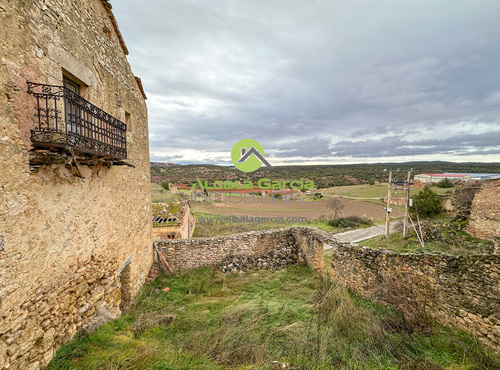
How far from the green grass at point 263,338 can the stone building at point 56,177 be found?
721 mm

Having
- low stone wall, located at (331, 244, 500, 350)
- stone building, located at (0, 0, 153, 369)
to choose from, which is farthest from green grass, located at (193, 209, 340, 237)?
stone building, located at (0, 0, 153, 369)

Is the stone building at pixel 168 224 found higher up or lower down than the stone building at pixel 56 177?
lower down

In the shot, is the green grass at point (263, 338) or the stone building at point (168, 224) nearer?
the green grass at point (263, 338)

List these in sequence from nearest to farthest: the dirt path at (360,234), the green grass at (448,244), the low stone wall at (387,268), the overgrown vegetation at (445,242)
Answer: the low stone wall at (387,268) < the green grass at (448,244) < the overgrown vegetation at (445,242) < the dirt path at (360,234)

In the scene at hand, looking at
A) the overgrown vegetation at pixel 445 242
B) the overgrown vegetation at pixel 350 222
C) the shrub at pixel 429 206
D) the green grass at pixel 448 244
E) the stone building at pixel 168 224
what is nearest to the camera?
the green grass at pixel 448 244

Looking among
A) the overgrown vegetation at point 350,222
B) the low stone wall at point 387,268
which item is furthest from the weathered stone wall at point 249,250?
the overgrown vegetation at point 350,222

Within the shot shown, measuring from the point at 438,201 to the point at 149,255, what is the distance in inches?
864

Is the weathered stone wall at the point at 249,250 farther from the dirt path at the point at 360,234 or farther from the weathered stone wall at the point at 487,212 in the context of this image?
the weathered stone wall at the point at 487,212

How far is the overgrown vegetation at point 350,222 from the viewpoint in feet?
67.7

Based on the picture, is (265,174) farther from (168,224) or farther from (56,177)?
(56,177)

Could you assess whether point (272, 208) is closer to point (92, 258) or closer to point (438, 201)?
point (438, 201)

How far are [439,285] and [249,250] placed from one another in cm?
638

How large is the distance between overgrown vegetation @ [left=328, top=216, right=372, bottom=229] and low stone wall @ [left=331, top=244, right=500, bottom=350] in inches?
584

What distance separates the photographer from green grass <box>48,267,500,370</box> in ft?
11.6
